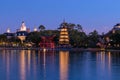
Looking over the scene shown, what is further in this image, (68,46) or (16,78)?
(68,46)

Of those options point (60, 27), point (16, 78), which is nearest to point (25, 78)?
point (16, 78)

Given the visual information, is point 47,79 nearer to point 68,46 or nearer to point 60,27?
point 68,46

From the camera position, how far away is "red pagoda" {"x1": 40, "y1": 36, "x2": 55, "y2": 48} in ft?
402

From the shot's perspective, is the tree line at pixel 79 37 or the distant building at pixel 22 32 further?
the distant building at pixel 22 32

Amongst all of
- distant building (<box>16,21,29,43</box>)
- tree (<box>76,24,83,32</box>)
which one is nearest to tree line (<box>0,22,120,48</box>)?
tree (<box>76,24,83,32</box>)

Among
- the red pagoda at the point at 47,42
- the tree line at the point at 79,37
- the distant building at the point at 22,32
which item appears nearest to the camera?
the tree line at the point at 79,37

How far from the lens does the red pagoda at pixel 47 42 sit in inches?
4821

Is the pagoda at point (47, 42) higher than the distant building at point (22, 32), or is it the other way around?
the distant building at point (22, 32)

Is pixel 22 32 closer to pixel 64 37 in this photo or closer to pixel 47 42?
pixel 47 42

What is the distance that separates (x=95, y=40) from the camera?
382 feet

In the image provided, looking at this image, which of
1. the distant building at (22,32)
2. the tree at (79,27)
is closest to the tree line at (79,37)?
the tree at (79,27)

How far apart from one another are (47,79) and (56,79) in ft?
2.00

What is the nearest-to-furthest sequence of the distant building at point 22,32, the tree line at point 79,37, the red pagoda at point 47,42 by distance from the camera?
the tree line at point 79,37, the red pagoda at point 47,42, the distant building at point 22,32

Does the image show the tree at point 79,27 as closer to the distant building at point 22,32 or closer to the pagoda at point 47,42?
the pagoda at point 47,42
